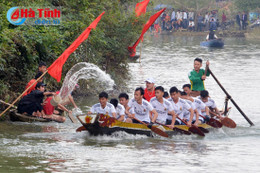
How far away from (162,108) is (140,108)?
58cm

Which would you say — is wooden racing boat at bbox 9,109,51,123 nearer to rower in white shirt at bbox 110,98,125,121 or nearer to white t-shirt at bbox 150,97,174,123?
rower in white shirt at bbox 110,98,125,121

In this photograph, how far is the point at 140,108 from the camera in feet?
45.3

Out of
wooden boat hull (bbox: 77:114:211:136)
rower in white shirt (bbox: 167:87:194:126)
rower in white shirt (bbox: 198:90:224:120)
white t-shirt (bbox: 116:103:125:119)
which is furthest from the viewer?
rower in white shirt (bbox: 198:90:224:120)

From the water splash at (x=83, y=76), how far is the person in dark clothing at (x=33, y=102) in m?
0.54

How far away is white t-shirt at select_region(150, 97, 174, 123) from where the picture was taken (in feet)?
45.9

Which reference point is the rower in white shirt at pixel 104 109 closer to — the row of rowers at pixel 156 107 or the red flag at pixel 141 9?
the row of rowers at pixel 156 107

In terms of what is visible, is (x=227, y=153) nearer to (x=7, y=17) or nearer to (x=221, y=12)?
(x=7, y=17)

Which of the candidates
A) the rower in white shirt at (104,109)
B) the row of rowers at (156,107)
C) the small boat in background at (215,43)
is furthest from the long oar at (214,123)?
the small boat in background at (215,43)

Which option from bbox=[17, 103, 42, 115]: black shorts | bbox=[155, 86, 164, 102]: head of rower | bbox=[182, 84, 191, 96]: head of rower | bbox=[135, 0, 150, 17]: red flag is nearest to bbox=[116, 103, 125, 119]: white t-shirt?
bbox=[155, 86, 164, 102]: head of rower

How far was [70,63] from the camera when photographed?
58.1 ft

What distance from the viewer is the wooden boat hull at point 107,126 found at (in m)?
12.8

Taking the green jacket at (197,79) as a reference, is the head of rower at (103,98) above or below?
→ below

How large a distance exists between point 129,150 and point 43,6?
280 inches

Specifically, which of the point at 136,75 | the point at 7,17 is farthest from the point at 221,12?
the point at 7,17
